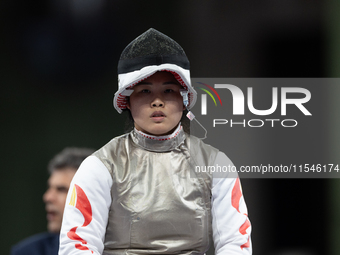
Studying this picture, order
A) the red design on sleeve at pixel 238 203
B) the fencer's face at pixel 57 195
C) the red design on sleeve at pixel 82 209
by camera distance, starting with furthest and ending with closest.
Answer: the fencer's face at pixel 57 195, the red design on sleeve at pixel 238 203, the red design on sleeve at pixel 82 209

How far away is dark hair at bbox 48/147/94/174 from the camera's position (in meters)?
2.26

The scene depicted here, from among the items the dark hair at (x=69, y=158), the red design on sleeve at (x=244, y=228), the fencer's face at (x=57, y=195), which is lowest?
the red design on sleeve at (x=244, y=228)

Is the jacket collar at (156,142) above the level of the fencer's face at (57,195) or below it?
above

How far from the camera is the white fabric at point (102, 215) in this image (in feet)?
4.78

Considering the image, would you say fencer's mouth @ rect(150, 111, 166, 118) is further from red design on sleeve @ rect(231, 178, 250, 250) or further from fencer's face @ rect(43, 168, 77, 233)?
fencer's face @ rect(43, 168, 77, 233)

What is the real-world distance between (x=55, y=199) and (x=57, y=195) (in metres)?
0.02

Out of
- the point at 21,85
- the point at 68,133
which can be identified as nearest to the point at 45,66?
the point at 21,85

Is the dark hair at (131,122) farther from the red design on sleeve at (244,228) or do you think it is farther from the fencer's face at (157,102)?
the red design on sleeve at (244,228)

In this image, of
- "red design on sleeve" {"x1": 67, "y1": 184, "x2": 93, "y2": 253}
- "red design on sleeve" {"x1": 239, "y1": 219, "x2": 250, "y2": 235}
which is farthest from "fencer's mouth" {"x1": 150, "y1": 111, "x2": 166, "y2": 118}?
"red design on sleeve" {"x1": 239, "y1": 219, "x2": 250, "y2": 235}

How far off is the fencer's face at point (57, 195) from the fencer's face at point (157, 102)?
0.77 metres

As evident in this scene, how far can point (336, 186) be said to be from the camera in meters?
2.37

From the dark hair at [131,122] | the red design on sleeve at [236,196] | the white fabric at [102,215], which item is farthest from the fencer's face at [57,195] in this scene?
the red design on sleeve at [236,196]

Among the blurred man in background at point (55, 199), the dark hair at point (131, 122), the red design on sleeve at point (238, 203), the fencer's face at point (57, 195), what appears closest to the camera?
the red design on sleeve at point (238, 203)

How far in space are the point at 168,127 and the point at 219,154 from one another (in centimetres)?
22
